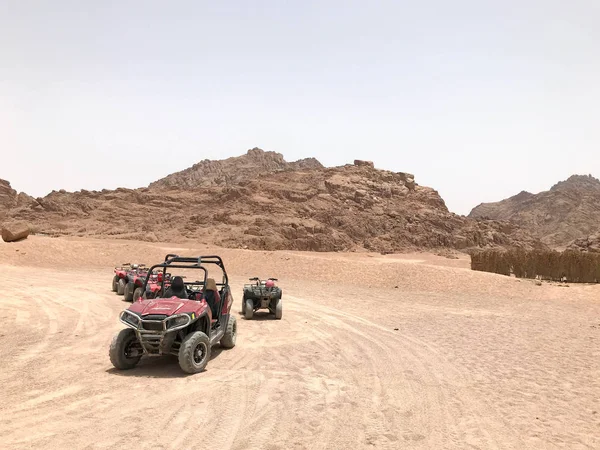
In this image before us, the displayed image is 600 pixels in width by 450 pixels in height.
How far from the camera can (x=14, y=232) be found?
35312mm

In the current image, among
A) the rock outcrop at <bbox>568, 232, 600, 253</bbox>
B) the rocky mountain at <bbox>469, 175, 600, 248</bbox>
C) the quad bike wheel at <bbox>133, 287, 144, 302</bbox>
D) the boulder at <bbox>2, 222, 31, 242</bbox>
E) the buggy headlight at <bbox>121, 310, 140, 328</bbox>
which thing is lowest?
the quad bike wheel at <bbox>133, 287, 144, 302</bbox>

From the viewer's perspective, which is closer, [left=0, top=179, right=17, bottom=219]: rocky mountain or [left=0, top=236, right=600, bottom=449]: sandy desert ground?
[left=0, top=236, right=600, bottom=449]: sandy desert ground

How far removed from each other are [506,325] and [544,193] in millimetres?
146740

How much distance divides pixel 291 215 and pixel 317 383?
5461 cm

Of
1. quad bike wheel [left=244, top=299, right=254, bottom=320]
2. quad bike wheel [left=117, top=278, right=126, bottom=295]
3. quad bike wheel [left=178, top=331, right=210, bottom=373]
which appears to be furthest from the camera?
quad bike wheel [left=117, top=278, right=126, bottom=295]

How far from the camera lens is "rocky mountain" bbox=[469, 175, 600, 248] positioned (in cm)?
10594

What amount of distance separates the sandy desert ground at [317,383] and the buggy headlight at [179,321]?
86 cm

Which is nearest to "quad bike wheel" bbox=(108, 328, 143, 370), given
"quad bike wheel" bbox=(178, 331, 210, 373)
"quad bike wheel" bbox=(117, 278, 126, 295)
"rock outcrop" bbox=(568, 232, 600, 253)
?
"quad bike wheel" bbox=(178, 331, 210, 373)

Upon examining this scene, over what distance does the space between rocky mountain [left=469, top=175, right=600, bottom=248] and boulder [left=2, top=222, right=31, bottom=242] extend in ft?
276

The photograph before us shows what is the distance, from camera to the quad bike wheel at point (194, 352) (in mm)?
7938

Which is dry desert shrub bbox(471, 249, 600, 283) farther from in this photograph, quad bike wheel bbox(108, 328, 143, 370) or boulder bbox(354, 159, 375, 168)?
boulder bbox(354, 159, 375, 168)

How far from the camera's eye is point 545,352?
37.0 feet

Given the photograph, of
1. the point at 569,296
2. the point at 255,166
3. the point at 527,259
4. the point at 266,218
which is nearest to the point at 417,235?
the point at 266,218

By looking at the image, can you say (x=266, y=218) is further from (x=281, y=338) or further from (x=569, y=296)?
(x=281, y=338)
